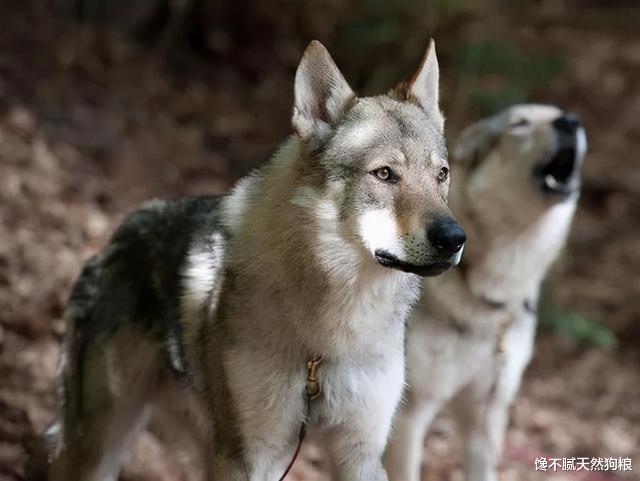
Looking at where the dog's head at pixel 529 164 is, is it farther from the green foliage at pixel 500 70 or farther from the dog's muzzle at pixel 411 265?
the green foliage at pixel 500 70

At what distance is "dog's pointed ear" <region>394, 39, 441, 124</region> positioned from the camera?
415 cm

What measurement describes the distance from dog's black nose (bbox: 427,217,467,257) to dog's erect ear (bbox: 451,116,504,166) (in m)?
2.62

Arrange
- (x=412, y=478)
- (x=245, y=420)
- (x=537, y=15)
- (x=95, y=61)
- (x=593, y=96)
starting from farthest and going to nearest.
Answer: (x=593, y=96) → (x=537, y=15) → (x=95, y=61) → (x=412, y=478) → (x=245, y=420)

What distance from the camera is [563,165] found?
5.90 meters

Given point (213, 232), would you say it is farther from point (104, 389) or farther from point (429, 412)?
point (429, 412)

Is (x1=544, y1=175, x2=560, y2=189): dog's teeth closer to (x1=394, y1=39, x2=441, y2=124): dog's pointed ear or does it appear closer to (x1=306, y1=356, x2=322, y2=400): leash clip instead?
(x1=394, y1=39, x2=441, y2=124): dog's pointed ear

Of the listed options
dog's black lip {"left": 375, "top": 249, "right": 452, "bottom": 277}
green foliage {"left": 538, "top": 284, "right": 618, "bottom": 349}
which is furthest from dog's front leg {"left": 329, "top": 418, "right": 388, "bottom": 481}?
green foliage {"left": 538, "top": 284, "right": 618, "bottom": 349}

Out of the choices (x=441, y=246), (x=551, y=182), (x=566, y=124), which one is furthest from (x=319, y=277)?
(x=566, y=124)

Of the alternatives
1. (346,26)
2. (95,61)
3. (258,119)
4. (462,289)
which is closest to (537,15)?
(346,26)

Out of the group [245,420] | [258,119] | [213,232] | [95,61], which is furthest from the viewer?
[258,119]

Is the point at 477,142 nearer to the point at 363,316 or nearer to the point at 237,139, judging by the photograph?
the point at 363,316

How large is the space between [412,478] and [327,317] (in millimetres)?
1981

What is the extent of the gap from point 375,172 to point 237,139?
21.7 feet

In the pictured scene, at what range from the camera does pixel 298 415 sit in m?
3.96
